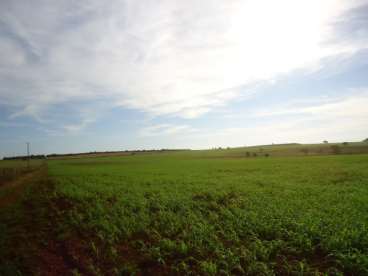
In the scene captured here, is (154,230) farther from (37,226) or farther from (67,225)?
(37,226)

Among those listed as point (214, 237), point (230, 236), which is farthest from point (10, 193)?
point (230, 236)

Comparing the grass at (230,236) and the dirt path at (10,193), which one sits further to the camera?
the dirt path at (10,193)

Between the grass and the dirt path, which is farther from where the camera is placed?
the dirt path

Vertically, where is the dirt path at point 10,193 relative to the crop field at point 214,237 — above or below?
below

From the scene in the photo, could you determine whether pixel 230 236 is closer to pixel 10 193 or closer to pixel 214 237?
pixel 214 237

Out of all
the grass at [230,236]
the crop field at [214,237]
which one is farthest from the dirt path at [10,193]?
the grass at [230,236]

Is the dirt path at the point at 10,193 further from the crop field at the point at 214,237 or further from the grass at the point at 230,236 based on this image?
the grass at the point at 230,236

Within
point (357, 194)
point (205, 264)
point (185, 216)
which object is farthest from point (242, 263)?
point (357, 194)

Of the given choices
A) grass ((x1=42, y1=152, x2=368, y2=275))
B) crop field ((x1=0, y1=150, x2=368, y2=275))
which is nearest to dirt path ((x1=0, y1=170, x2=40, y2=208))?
crop field ((x1=0, y1=150, x2=368, y2=275))

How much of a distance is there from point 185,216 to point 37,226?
7.34m

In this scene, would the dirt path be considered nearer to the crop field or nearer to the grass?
the crop field

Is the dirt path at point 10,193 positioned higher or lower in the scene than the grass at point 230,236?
lower

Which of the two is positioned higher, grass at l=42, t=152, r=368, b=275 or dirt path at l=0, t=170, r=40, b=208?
grass at l=42, t=152, r=368, b=275

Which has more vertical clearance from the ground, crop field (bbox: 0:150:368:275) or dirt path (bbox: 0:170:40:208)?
crop field (bbox: 0:150:368:275)
